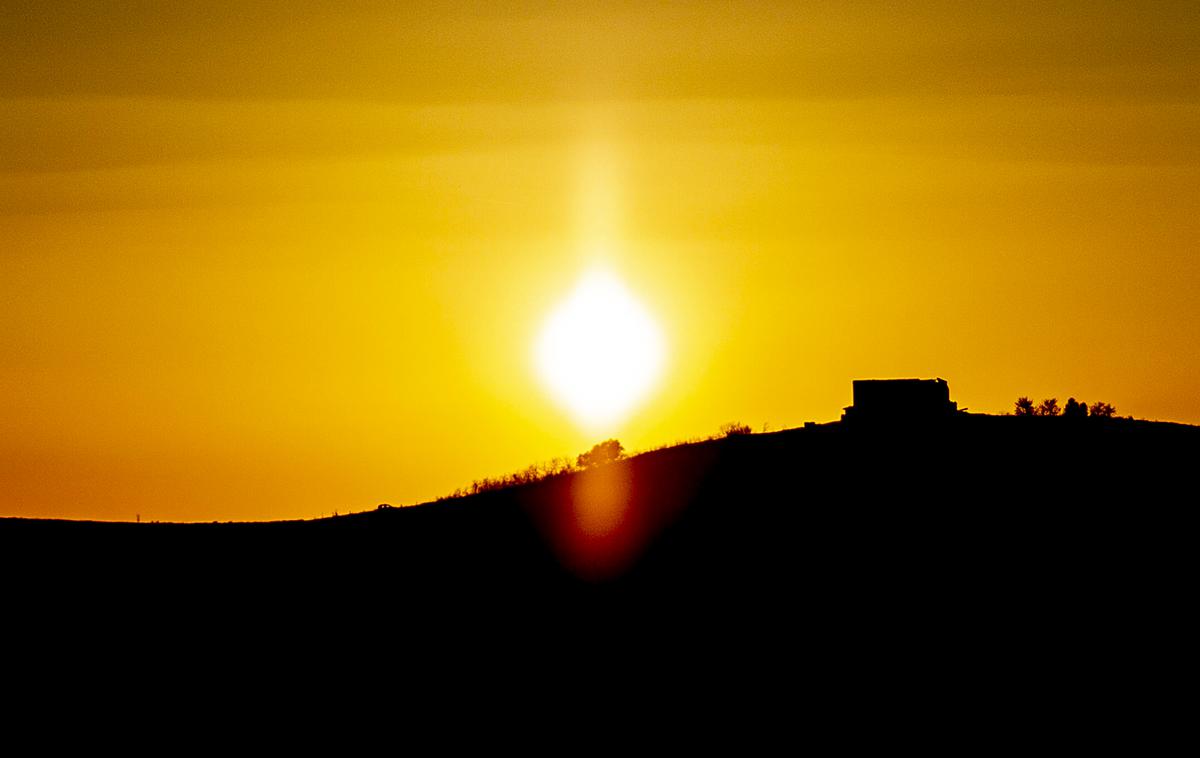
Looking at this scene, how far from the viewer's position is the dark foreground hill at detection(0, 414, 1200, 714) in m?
42.3

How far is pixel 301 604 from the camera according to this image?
154ft

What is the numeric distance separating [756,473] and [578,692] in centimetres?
1448

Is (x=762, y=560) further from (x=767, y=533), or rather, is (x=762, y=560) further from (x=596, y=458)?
(x=596, y=458)

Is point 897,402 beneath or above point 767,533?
above

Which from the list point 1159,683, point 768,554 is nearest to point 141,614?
point 768,554

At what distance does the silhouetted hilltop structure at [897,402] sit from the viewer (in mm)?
56438

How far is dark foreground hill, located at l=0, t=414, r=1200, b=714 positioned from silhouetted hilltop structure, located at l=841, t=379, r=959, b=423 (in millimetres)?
813

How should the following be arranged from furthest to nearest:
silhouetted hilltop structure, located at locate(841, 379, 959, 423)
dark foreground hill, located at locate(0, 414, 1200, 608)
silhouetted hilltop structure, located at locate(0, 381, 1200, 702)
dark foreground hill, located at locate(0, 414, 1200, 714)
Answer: silhouetted hilltop structure, located at locate(841, 379, 959, 423), dark foreground hill, located at locate(0, 414, 1200, 608), silhouetted hilltop structure, located at locate(0, 381, 1200, 702), dark foreground hill, located at locate(0, 414, 1200, 714)

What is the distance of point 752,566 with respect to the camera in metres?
46.6

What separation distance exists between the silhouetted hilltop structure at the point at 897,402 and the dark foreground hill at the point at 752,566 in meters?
0.81

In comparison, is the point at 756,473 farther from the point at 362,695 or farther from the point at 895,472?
the point at 362,695

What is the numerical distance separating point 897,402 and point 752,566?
12.5m

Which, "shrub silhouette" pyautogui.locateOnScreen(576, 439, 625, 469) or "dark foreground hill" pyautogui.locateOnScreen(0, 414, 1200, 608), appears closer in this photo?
"dark foreground hill" pyautogui.locateOnScreen(0, 414, 1200, 608)

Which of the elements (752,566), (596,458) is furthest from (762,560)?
(596,458)
